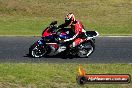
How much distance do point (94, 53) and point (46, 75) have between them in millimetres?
6966

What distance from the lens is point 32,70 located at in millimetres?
14320

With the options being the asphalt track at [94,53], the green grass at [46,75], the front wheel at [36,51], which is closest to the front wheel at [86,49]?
the asphalt track at [94,53]

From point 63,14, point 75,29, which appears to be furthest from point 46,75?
point 63,14

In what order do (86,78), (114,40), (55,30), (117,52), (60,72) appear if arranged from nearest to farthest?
(86,78), (60,72), (55,30), (117,52), (114,40)

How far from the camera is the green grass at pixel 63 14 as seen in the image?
30.4m

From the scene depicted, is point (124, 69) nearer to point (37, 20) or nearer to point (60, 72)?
point (60, 72)

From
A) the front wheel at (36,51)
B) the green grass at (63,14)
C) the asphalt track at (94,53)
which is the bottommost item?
the green grass at (63,14)

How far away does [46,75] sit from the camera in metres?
13.5

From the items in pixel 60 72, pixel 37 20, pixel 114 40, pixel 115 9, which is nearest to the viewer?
pixel 60 72

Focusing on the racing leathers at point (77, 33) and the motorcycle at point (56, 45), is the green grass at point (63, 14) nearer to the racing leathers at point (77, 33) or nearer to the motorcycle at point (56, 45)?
the motorcycle at point (56, 45)

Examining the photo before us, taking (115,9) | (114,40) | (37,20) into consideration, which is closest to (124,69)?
(114,40)

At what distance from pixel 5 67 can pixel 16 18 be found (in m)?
19.6

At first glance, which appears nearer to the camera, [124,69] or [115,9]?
[124,69]

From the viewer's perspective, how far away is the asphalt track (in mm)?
18561
